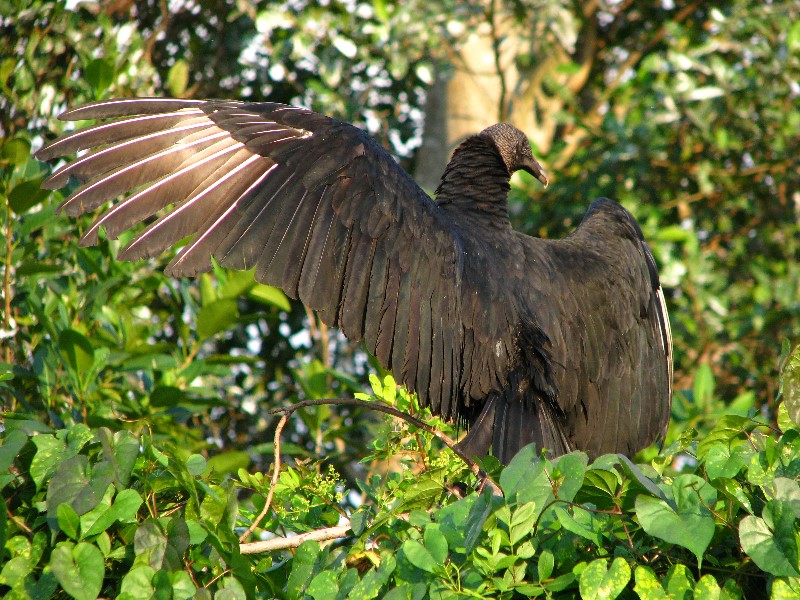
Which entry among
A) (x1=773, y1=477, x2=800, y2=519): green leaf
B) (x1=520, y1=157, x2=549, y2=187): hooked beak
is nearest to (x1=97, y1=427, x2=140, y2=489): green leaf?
(x1=773, y1=477, x2=800, y2=519): green leaf

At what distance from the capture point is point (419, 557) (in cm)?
131

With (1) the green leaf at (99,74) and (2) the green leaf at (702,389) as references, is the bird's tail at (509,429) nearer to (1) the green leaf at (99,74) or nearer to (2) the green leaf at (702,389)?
(2) the green leaf at (702,389)

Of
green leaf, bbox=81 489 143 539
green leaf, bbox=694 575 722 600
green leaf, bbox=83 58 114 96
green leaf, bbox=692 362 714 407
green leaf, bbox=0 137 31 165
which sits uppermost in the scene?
green leaf, bbox=83 58 114 96

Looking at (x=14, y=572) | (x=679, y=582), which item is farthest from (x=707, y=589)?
(x=14, y=572)

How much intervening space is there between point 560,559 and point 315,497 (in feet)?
2.24

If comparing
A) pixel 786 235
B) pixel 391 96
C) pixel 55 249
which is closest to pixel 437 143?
pixel 391 96

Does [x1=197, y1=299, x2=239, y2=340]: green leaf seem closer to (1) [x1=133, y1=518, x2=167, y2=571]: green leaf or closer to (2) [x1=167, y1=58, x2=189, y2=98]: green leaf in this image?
(2) [x1=167, y1=58, x2=189, y2=98]: green leaf

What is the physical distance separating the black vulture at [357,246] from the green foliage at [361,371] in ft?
0.73

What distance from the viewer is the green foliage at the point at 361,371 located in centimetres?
135

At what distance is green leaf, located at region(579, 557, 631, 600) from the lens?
1236 mm

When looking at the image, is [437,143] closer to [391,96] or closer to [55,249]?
[391,96]

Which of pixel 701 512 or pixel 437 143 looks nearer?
pixel 701 512

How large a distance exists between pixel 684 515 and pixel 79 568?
3.02 ft

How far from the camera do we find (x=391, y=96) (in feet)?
17.0
